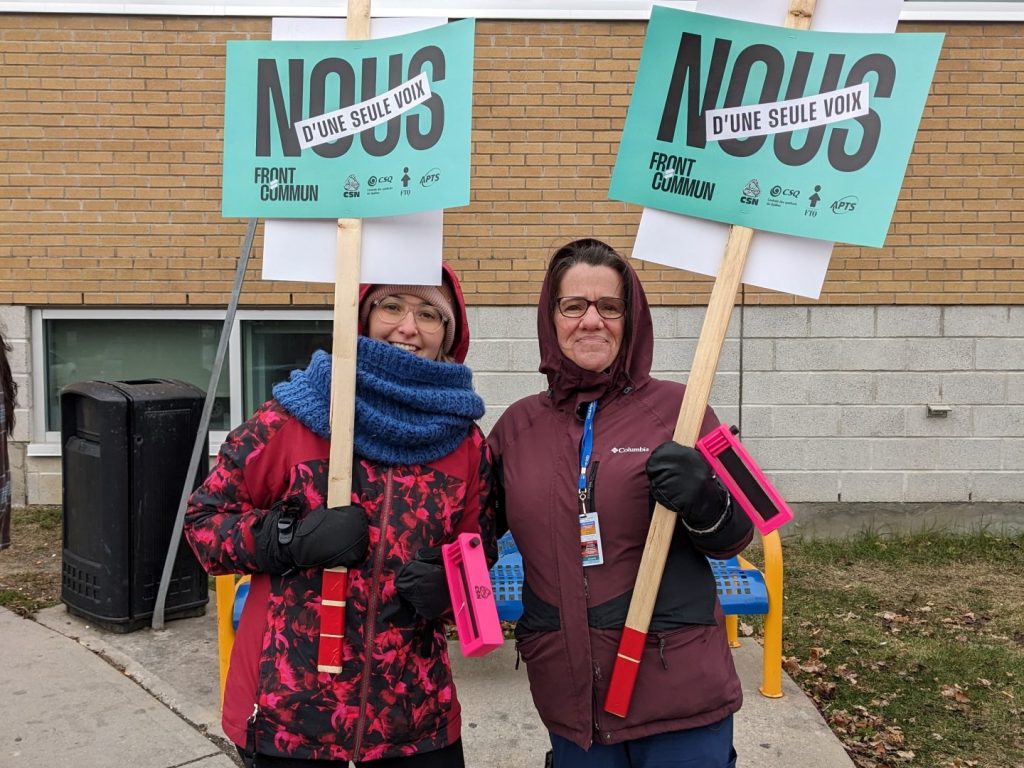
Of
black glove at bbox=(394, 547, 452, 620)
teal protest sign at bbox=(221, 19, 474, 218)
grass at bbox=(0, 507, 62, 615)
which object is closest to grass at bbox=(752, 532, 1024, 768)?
black glove at bbox=(394, 547, 452, 620)

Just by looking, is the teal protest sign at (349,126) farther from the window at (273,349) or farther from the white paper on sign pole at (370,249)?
the window at (273,349)

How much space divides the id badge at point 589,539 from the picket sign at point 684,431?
0.11m

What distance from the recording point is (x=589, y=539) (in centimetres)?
216

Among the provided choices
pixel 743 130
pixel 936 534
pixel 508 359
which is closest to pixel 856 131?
pixel 743 130

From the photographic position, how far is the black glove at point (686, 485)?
205cm

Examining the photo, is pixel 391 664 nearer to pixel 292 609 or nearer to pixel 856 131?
pixel 292 609

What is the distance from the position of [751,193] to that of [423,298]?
873mm

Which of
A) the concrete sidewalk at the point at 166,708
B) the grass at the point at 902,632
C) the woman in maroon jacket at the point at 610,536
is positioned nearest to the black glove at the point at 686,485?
the woman in maroon jacket at the point at 610,536

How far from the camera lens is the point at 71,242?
21.6 feet

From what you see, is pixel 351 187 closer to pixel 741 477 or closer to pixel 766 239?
pixel 766 239

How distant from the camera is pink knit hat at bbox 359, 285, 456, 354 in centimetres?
232

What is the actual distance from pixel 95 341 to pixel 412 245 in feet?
17.9

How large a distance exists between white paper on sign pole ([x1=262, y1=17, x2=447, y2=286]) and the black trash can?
275cm

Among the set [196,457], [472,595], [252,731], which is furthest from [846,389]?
[252,731]
